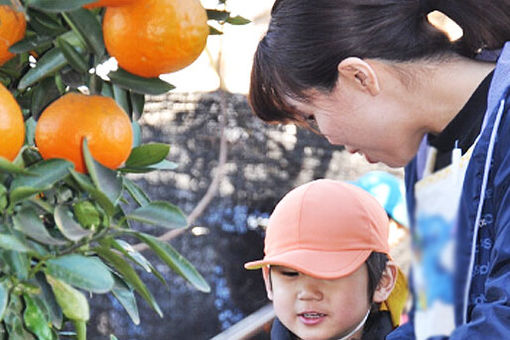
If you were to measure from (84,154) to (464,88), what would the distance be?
0.61m

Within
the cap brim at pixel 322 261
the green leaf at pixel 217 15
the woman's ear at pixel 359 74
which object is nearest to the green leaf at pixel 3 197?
the green leaf at pixel 217 15

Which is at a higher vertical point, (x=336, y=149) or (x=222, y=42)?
(x=222, y=42)

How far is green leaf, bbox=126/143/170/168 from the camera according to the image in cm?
64

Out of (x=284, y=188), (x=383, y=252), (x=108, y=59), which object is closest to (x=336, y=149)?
(x=284, y=188)

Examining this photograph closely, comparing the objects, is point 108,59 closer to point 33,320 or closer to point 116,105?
point 116,105

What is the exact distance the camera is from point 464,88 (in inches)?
40.2

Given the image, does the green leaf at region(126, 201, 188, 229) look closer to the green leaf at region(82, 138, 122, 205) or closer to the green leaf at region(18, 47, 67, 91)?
the green leaf at region(82, 138, 122, 205)

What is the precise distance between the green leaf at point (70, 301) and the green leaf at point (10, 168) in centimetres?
9

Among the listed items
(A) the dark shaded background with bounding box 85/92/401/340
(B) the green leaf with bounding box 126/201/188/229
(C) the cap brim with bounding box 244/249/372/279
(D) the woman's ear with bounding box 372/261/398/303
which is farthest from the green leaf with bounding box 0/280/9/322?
(A) the dark shaded background with bounding box 85/92/401/340

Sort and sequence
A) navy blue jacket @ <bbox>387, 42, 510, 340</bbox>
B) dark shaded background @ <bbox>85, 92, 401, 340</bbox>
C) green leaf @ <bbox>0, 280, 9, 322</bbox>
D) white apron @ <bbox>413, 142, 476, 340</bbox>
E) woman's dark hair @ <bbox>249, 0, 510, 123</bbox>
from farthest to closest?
dark shaded background @ <bbox>85, 92, 401, 340</bbox> → woman's dark hair @ <bbox>249, 0, 510, 123</bbox> → navy blue jacket @ <bbox>387, 42, 510, 340</bbox> → white apron @ <bbox>413, 142, 476, 340</bbox> → green leaf @ <bbox>0, 280, 9, 322</bbox>

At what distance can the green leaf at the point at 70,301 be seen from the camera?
1.87 feet

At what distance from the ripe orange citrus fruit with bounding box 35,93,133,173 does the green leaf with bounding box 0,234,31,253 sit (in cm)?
9

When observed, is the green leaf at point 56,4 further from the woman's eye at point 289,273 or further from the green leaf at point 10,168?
the woman's eye at point 289,273

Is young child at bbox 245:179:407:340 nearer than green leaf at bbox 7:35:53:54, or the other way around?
green leaf at bbox 7:35:53:54
